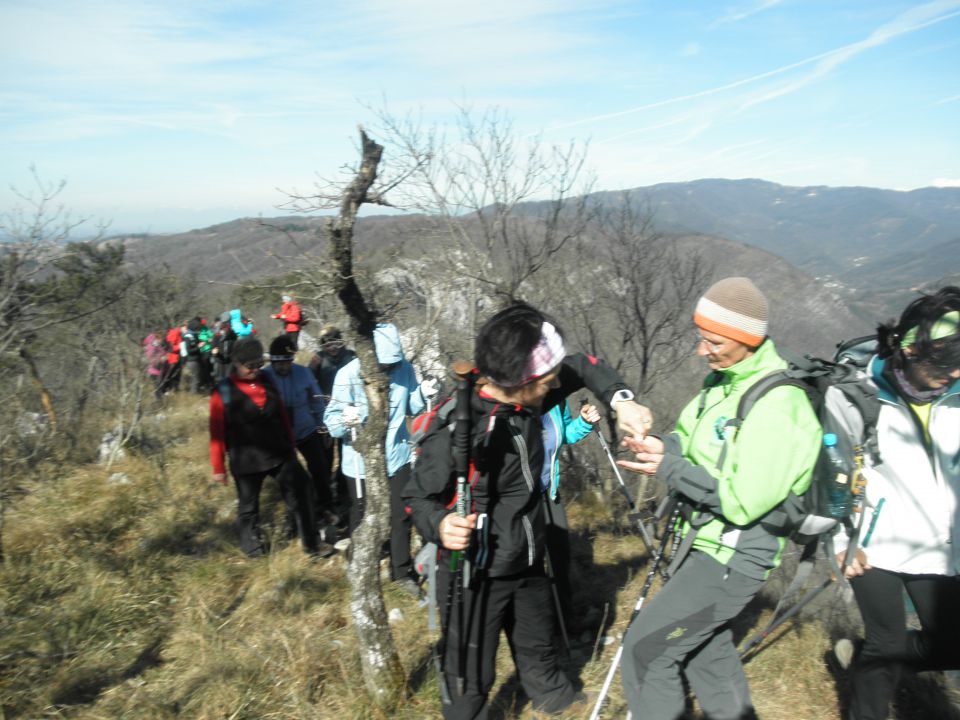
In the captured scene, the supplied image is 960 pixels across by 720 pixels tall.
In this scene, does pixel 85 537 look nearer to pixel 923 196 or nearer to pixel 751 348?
pixel 751 348

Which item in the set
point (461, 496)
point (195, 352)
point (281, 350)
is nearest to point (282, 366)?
point (281, 350)

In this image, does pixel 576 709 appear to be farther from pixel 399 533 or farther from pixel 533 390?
pixel 399 533

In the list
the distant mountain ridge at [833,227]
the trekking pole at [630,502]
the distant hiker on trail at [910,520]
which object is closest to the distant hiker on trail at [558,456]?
the trekking pole at [630,502]

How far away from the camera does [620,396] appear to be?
8.96 feet

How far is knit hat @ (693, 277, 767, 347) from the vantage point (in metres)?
2.28

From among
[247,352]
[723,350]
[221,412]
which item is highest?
[723,350]

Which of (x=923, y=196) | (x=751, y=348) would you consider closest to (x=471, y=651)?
(x=751, y=348)

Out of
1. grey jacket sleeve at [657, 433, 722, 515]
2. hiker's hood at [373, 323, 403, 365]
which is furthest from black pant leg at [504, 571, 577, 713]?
hiker's hood at [373, 323, 403, 365]

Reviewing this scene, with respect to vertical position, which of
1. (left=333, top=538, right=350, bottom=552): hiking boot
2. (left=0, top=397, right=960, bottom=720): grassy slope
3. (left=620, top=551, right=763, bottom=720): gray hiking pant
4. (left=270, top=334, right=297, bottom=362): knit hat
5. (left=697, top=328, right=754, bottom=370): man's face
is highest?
(left=697, top=328, right=754, bottom=370): man's face

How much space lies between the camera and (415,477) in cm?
245

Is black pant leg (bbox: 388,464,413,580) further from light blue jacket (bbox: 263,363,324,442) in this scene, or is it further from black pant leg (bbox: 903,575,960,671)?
black pant leg (bbox: 903,575,960,671)

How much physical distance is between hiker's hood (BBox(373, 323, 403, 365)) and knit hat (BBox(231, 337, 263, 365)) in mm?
1041

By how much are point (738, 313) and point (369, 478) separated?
205 cm

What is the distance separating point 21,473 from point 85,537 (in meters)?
2.05
